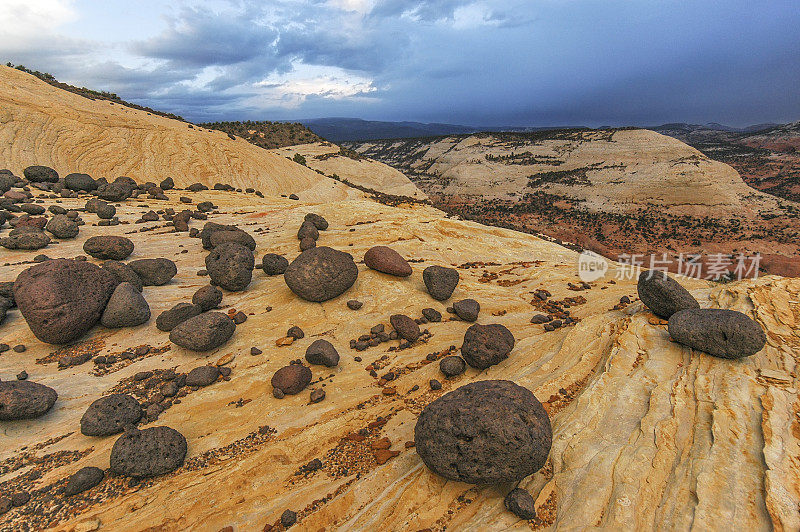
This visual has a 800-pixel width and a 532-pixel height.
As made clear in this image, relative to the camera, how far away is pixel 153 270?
1241 centimetres

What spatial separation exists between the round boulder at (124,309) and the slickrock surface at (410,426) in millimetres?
306

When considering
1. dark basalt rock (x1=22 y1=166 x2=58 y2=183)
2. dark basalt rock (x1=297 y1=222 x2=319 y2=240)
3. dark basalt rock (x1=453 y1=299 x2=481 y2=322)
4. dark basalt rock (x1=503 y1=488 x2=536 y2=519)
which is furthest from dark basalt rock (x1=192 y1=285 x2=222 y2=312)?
dark basalt rock (x1=22 y1=166 x2=58 y2=183)

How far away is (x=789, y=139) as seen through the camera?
13000 centimetres

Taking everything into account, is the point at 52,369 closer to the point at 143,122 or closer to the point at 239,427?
the point at 239,427

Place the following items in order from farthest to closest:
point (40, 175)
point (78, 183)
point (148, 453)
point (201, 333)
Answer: point (78, 183), point (40, 175), point (201, 333), point (148, 453)

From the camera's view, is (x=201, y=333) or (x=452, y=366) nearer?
(x=452, y=366)

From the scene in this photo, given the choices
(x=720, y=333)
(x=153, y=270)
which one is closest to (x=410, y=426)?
(x=720, y=333)

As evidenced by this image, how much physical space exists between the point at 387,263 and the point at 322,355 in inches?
228

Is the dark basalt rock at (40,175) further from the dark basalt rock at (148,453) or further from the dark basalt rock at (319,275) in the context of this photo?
the dark basalt rock at (148,453)

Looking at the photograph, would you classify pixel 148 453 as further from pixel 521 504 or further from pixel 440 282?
pixel 440 282

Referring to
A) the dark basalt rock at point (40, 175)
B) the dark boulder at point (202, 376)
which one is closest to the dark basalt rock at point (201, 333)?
the dark boulder at point (202, 376)

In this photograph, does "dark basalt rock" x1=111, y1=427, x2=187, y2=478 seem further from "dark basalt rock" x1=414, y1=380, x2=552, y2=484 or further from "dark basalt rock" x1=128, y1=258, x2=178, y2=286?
"dark basalt rock" x1=128, y1=258, x2=178, y2=286

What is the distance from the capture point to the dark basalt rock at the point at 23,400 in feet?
22.3

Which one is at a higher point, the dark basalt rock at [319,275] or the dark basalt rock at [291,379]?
the dark basalt rock at [319,275]
